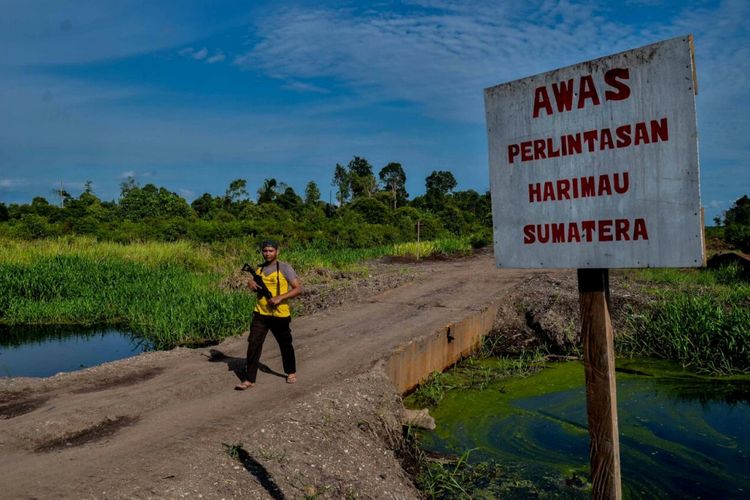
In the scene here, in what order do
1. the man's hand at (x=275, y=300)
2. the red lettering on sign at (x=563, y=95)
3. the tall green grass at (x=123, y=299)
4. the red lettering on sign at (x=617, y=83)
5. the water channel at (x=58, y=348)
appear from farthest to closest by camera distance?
1. the tall green grass at (x=123, y=299)
2. the water channel at (x=58, y=348)
3. the man's hand at (x=275, y=300)
4. the red lettering on sign at (x=563, y=95)
5. the red lettering on sign at (x=617, y=83)

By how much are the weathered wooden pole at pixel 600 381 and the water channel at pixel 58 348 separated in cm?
969

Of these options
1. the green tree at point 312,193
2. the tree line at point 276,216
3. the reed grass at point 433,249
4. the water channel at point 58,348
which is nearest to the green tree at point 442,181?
the tree line at point 276,216

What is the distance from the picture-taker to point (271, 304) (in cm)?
669

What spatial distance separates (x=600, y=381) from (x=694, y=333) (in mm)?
7977

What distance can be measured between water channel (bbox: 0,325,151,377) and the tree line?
49.9 feet

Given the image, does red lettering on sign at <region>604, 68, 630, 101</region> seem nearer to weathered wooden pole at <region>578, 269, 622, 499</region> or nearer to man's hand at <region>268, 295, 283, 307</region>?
weathered wooden pole at <region>578, 269, 622, 499</region>

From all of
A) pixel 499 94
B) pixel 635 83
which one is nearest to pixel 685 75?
pixel 635 83

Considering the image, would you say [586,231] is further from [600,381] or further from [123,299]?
[123,299]

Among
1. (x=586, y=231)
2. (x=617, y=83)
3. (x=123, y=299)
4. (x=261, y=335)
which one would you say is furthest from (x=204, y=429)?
(x=123, y=299)

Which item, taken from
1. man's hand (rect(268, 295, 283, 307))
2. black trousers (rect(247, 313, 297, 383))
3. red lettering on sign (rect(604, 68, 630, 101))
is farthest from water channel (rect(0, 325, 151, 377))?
red lettering on sign (rect(604, 68, 630, 101))

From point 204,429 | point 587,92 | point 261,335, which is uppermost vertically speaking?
point 587,92

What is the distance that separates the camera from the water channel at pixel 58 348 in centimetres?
1065

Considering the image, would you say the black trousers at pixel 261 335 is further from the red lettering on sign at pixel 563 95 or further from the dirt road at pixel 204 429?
the red lettering on sign at pixel 563 95

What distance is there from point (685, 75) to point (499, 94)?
941 millimetres
